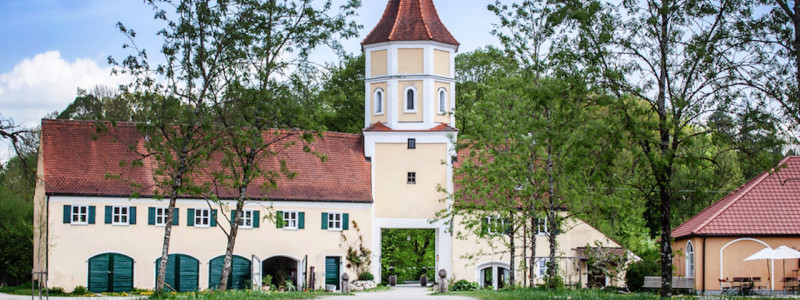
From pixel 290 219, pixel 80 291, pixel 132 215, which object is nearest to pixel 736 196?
pixel 290 219

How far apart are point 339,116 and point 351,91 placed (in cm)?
177

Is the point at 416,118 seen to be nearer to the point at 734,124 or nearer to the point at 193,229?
the point at 193,229

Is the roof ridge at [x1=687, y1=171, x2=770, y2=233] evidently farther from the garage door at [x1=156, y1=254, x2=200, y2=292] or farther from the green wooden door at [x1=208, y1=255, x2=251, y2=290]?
the garage door at [x1=156, y1=254, x2=200, y2=292]

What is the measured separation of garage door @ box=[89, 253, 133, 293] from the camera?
4341cm

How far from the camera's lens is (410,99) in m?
48.9

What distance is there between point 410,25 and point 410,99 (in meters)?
3.73

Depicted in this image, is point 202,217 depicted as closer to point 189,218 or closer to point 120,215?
point 189,218

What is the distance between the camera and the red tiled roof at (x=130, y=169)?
145 feet

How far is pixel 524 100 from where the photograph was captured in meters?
30.4

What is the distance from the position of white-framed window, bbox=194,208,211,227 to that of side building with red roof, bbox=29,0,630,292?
5cm

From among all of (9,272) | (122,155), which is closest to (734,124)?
(122,155)

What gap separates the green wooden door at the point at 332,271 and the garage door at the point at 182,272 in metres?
6.17

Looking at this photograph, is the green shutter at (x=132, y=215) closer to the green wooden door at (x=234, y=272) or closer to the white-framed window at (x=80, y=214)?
the white-framed window at (x=80, y=214)

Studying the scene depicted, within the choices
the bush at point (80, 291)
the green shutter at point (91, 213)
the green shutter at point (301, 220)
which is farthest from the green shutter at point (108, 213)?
the green shutter at point (301, 220)
